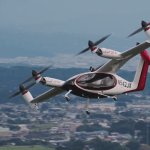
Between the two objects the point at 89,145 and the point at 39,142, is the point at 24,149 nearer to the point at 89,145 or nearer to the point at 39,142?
the point at 39,142

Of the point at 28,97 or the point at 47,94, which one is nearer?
the point at 28,97

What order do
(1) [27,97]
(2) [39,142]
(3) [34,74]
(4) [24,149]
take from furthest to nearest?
(2) [39,142]
(4) [24,149]
(1) [27,97]
(3) [34,74]

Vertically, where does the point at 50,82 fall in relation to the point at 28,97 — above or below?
below

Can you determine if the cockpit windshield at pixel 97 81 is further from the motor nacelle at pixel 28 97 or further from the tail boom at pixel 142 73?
the motor nacelle at pixel 28 97

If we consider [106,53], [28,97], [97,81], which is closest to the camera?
[106,53]

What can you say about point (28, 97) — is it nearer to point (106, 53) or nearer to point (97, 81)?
point (97, 81)

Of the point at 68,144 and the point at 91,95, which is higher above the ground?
the point at 68,144

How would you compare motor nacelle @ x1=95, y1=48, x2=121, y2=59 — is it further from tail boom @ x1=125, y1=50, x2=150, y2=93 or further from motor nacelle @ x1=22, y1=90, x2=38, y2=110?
motor nacelle @ x1=22, y1=90, x2=38, y2=110

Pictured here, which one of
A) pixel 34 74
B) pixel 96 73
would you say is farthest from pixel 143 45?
pixel 34 74


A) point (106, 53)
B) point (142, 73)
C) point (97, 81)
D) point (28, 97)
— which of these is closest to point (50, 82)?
point (97, 81)

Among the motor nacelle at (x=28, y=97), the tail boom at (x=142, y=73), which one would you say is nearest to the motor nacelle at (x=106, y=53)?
the tail boom at (x=142, y=73)
